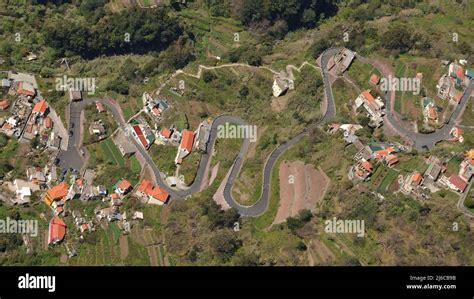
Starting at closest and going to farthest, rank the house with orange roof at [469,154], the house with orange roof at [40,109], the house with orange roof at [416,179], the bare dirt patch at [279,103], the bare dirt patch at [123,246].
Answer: the house with orange roof at [416,179] → the bare dirt patch at [123,246] → the house with orange roof at [469,154] → the house with orange roof at [40,109] → the bare dirt patch at [279,103]

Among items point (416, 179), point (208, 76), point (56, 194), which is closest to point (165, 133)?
point (208, 76)

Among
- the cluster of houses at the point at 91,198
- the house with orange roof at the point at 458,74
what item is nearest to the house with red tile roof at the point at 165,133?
the cluster of houses at the point at 91,198

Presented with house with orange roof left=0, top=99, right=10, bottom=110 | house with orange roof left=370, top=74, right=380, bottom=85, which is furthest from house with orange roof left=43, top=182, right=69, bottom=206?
house with orange roof left=370, top=74, right=380, bottom=85

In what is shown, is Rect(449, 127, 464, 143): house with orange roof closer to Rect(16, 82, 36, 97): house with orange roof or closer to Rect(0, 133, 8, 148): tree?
Rect(16, 82, 36, 97): house with orange roof

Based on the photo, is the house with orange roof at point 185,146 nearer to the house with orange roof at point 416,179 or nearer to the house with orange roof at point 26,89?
the house with orange roof at point 26,89

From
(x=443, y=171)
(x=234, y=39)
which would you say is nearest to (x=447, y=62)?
(x=443, y=171)

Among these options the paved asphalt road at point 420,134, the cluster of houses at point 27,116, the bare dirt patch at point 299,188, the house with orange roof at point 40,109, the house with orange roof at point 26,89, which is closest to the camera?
the bare dirt patch at point 299,188

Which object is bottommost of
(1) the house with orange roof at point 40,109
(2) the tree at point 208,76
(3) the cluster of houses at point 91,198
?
(3) the cluster of houses at point 91,198

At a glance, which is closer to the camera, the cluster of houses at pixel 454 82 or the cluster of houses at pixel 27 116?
the cluster of houses at pixel 454 82
